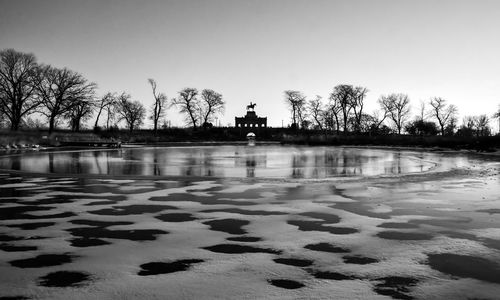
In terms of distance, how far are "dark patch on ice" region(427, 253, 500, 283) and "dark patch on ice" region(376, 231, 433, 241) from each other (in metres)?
0.80

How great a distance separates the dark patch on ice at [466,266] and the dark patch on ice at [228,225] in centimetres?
276

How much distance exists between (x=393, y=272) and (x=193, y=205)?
5.09m

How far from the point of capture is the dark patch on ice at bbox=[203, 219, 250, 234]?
6363 mm

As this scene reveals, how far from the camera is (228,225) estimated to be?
22.1ft

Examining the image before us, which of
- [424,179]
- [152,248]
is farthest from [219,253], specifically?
[424,179]

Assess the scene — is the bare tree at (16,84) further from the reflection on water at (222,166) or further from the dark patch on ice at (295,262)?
the dark patch on ice at (295,262)

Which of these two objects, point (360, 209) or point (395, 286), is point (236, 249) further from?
point (360, 209)

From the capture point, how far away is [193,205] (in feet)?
28.3

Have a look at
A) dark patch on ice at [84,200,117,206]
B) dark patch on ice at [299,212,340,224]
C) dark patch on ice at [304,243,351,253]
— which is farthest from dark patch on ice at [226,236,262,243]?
dark patch on ice at [84,200,117,206]

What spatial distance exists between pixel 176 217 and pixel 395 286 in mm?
4391

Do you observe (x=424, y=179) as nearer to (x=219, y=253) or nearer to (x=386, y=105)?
(x=219, y=253)

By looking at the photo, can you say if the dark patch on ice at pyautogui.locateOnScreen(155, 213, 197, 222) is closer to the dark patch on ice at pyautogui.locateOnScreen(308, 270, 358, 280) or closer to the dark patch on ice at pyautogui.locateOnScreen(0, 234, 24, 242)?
the dark patch on ice at pyautogui.locateOnScreen(0, 234, 24, 242)

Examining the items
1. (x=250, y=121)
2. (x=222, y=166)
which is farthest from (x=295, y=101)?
(x=222, y=166)

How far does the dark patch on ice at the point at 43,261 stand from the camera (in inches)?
181
